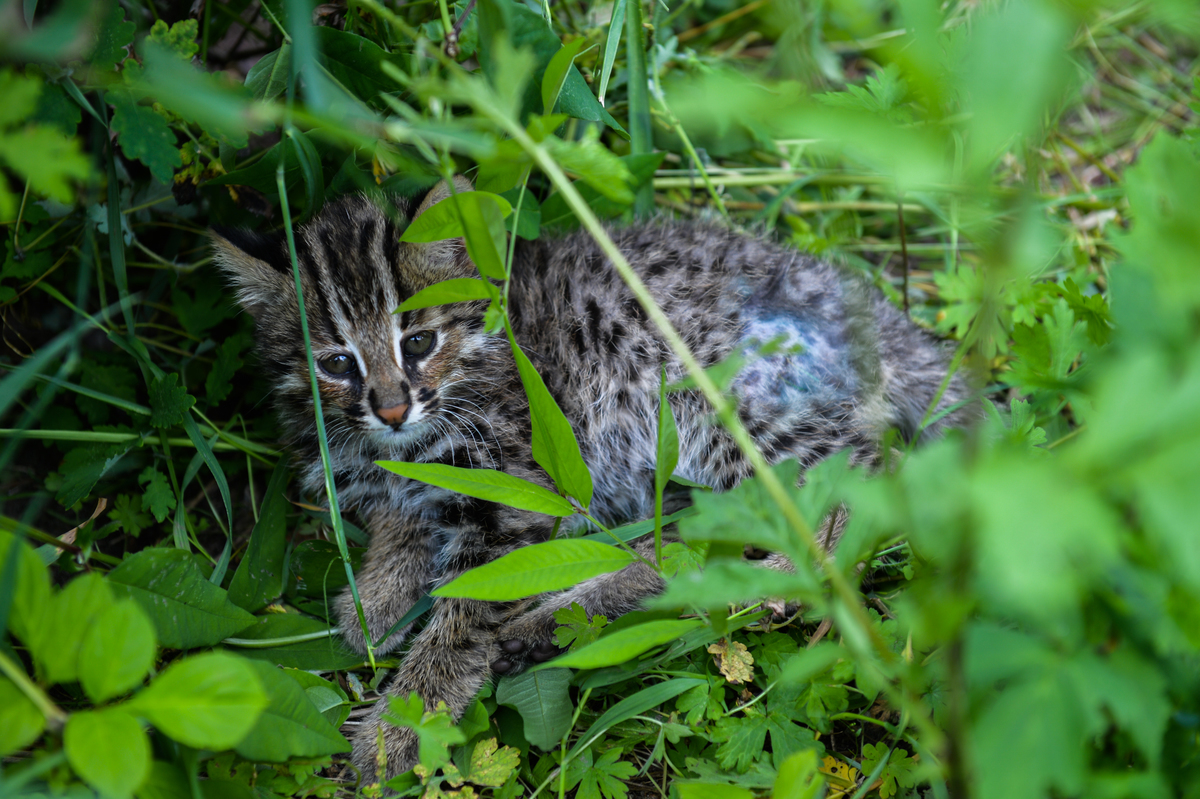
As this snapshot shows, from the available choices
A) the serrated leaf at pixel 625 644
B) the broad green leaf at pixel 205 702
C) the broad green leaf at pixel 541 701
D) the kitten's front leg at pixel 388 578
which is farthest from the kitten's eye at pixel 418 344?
the broad green leaf at pixel 205 702

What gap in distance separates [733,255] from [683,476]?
2.91ft

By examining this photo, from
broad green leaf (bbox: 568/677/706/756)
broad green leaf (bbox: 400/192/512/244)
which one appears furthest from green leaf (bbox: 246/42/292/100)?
broad green leaf (bbox: 568/677/706/756)

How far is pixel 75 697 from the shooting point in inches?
85.3

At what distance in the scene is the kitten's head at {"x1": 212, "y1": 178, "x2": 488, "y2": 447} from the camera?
2.60m

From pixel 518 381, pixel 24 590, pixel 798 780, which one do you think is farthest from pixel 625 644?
pixel 518 381

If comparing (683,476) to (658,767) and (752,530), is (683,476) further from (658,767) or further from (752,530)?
(752,530)

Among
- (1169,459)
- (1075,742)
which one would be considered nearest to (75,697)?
(1075,742)

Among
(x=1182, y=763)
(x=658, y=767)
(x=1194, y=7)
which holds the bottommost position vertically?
(x=658, y=767)

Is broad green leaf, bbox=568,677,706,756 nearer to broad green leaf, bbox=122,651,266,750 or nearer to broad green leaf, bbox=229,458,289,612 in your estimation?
broad green leaf, bbox=122,651,266,750

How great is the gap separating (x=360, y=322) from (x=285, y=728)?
1.33 m

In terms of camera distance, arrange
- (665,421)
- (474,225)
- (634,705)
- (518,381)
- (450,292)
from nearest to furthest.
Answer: (474,225)
(450,292)
(665,421)
(634,705)
(518,381)

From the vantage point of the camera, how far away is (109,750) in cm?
129

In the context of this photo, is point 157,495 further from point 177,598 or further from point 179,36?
point 179,36

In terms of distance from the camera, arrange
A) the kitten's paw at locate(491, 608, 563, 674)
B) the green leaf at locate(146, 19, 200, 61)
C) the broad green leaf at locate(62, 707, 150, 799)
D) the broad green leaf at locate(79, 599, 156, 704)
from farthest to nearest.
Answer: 1. the kitten's paw at locate(491, 608, 563, 674)
2. the green leaf at locate(146, 19, 200, 61)
3. the broad green leaf at locate(79, 599, 156, 704)
4. the broad green leaf at locate(62, 707, 150, 799)
